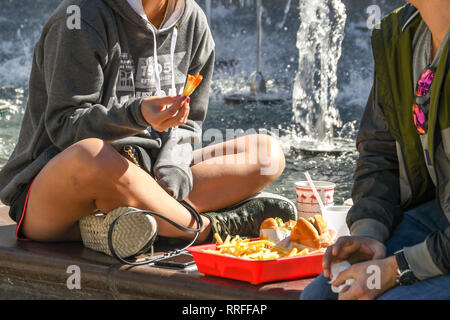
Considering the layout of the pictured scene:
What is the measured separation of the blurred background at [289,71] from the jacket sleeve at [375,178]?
2.73 meters

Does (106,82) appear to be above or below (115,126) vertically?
above

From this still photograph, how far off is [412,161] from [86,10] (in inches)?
41.1

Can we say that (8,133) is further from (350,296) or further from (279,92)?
(350,296)

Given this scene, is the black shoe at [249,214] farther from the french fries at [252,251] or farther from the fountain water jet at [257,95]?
the fountain water jet at [257,95]

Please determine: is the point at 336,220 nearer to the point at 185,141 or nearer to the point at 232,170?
the point at 232,170

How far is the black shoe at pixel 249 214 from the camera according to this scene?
221 cm

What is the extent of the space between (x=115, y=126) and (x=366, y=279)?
91 centimetres

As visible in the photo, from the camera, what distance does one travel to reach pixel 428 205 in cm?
146

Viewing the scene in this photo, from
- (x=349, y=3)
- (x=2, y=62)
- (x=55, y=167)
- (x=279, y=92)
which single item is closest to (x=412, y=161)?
(x=55, y=167)

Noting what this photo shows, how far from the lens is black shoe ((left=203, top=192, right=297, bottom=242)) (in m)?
2.21

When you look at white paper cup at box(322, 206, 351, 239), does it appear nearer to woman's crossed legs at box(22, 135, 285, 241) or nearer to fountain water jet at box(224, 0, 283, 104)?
woman's crossed legs at box(22, 135, 285, 241)

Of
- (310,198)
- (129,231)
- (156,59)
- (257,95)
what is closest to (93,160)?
(129,231)

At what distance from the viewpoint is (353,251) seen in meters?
1.37

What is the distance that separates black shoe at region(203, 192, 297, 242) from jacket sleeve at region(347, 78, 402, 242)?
0.72 metres
